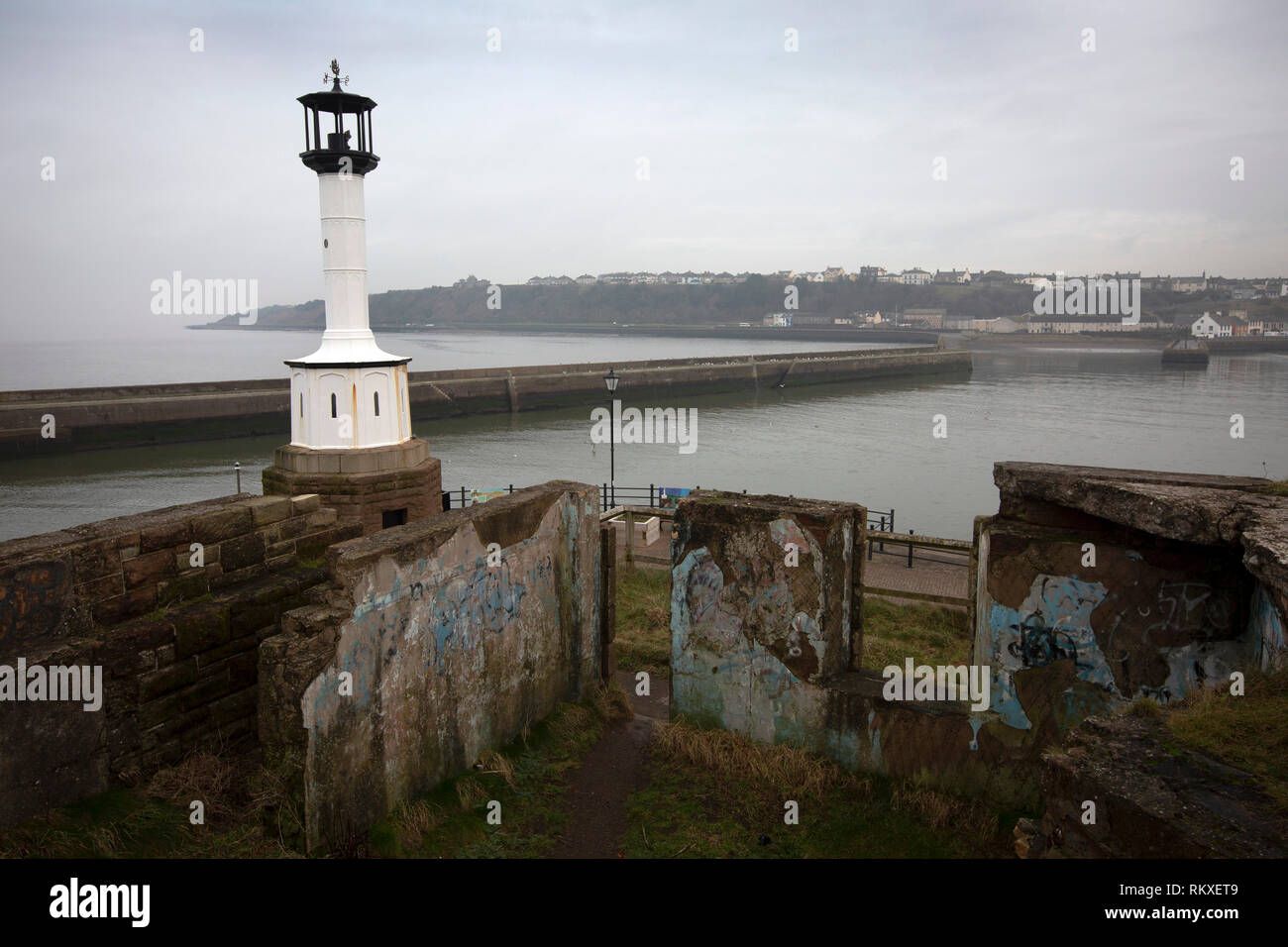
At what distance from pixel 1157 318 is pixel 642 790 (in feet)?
473

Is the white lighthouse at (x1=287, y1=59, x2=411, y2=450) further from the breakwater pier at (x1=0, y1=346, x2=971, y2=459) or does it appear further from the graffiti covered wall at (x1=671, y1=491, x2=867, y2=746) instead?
the breakwater pier at (x1=0, y1=346, x2=971, y2=459)

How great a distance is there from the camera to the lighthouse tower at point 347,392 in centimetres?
1577

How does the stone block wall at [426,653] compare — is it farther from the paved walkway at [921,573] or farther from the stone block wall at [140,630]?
the paved walkway at [921,573]

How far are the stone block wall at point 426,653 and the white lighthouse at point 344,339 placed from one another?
28.5 ft

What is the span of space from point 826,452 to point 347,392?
24.5m

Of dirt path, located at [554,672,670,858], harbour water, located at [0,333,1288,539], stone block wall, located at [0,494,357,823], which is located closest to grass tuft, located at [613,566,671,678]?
dirt path, located at [554,672,670,858]

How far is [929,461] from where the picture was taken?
33625mm

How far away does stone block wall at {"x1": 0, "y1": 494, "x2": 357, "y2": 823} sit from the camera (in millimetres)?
5551

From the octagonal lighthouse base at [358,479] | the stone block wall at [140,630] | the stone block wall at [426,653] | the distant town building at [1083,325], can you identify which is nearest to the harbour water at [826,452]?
the octagonal lighthouse base at [358,479]

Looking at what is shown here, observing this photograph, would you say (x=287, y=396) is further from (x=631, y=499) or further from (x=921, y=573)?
(x=921, y=573)

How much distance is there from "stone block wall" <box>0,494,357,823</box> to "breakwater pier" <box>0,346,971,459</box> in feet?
116

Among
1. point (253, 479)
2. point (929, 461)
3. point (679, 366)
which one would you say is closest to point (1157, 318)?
point (679, 366)

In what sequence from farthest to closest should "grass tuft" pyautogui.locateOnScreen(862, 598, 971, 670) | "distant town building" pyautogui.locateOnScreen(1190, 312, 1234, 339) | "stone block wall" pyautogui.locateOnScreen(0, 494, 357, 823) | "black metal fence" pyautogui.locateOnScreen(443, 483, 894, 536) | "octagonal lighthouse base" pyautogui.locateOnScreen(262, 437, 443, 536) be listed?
1. "distant town building" pyautogui.locateOnScreen(1190, 312, 1234, 339)
2. "black metal fence" pyautogui.locateOnScreen(443, 483, 894, 536)
3. "octagonal lighthouse base" pyautogui.locateOnScreen(262, 437, 443, 536)
4. "grass tuft" pyautogui.locateOnScreen(862, 598, 971, 670)
5. "stone block wall" pyautogui.locateOnScreen(0, 494, 357, 823)
